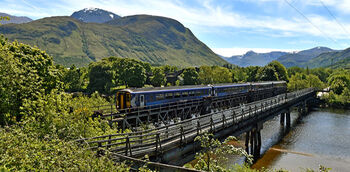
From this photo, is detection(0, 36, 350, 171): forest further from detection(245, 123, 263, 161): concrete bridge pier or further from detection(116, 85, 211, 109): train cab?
detection(245, 123, 263, 161): concrete bridge pier

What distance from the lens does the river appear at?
2533 cm

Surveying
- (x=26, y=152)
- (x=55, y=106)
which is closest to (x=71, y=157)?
(x=26, y=152)

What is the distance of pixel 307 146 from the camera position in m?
31.2

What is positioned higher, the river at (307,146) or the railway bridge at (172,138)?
the railway bridge at (172,138)

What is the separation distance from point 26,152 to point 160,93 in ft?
72.2

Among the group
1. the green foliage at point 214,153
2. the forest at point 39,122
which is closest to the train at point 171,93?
the forest at point 39,122

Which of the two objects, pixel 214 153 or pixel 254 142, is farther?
pixel 254 142

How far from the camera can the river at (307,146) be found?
2533 centimetres

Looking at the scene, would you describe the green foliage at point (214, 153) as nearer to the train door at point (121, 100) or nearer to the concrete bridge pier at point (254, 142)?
the concrete bridge pier at point (254, 142)

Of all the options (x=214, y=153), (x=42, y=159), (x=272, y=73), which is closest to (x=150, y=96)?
(x=214, y=153)

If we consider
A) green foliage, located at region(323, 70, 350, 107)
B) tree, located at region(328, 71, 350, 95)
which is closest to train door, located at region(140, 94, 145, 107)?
green foliage, located at region(323, 70, 350, 107)

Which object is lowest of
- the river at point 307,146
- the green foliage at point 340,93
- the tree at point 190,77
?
the river at point 307,146

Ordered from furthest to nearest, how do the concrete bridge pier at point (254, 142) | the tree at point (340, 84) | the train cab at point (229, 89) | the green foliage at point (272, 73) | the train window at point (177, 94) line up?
the green foliage at point (272, 73), the tree at point (340, 84), the train cab at point (229, 89), the train window at point (177, 94), the concrete bridge pier at point (254, 142)

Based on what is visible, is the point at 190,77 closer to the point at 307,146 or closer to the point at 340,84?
the point at 340,84
